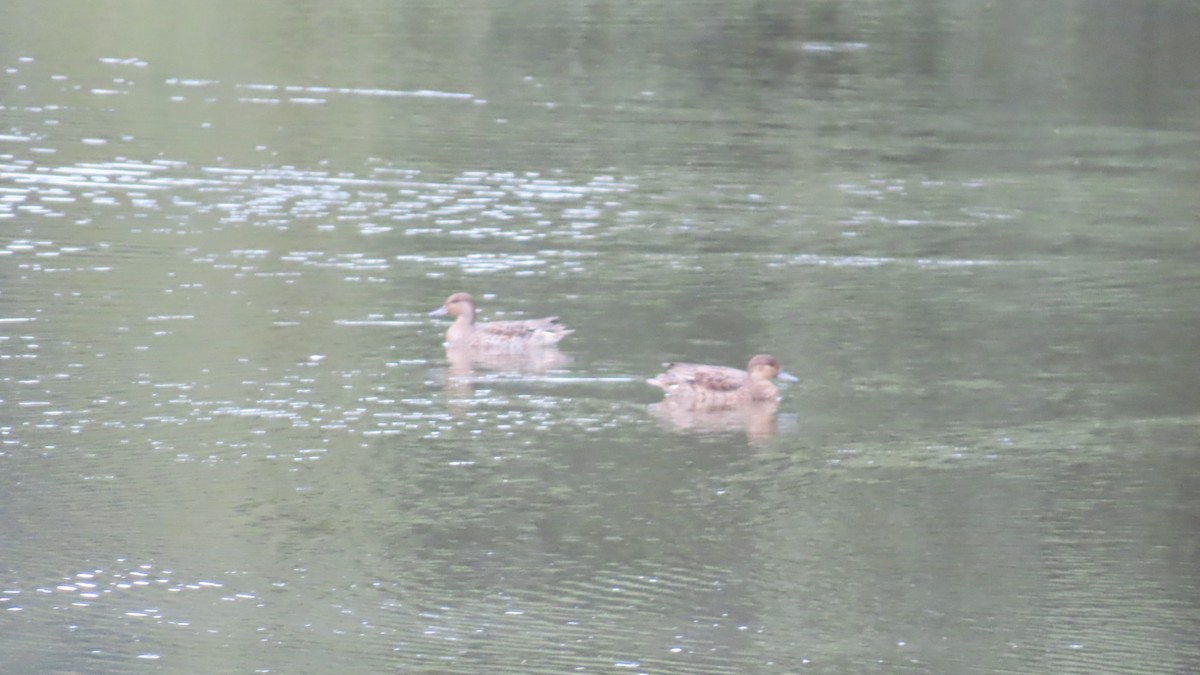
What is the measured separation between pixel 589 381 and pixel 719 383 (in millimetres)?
916

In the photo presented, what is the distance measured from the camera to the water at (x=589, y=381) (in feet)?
26.2

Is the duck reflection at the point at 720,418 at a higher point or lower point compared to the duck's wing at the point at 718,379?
lower

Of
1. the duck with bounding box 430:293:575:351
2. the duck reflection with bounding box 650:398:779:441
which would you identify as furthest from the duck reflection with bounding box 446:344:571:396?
the duck reflection with bounding box 650:398:779:441

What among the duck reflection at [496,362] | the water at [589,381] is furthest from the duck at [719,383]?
the duck reflection at [496,362]

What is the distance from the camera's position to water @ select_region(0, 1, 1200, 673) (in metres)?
7.99

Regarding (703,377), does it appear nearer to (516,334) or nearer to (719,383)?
(719,383)

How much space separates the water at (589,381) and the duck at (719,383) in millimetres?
153

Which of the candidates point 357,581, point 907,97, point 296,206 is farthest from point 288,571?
point 907,97

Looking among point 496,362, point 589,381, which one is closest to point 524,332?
point 496,362

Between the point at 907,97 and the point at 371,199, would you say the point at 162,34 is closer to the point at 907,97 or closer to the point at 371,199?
the point at 907,97

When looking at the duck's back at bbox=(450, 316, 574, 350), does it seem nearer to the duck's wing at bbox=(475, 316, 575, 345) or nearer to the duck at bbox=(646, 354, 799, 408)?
the duck's wing at bbox=(475, 316, 575, 345)

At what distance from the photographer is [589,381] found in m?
11.8

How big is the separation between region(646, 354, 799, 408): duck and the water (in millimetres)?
153

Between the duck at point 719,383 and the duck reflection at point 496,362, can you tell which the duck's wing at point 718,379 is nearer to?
the duck at point 719,383
